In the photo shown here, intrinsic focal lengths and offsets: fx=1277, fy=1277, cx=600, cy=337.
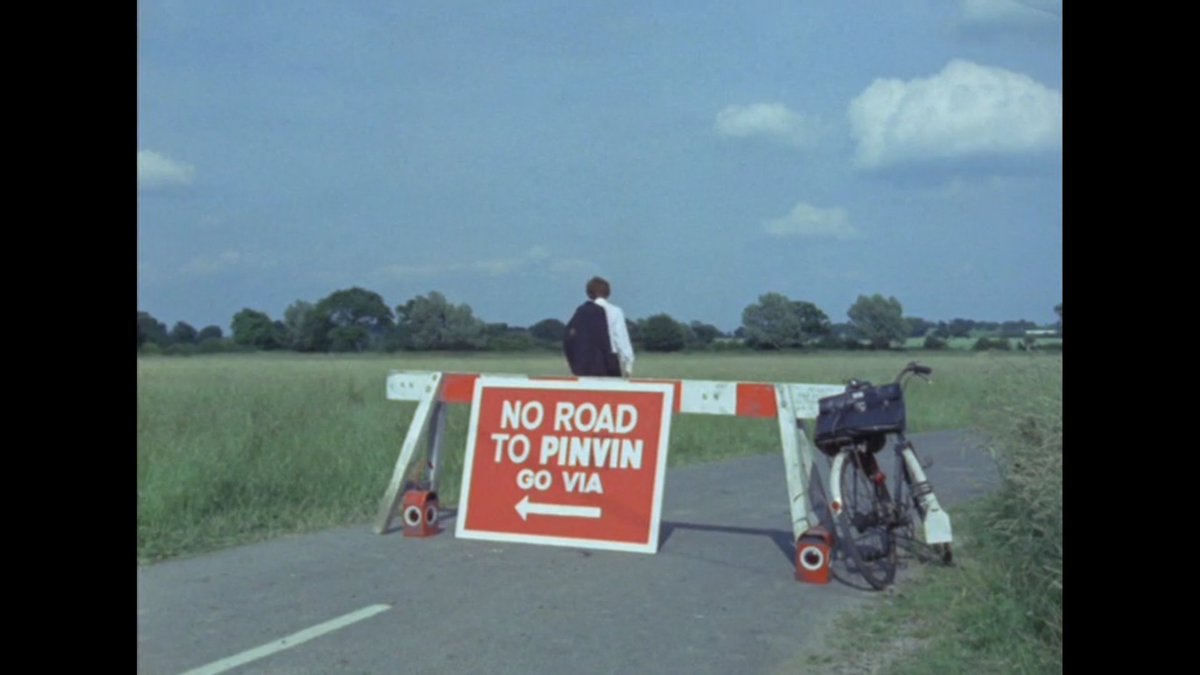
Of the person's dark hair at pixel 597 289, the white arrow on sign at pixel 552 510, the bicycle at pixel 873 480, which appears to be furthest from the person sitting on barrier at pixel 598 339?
the bicycle at pixel 873 480

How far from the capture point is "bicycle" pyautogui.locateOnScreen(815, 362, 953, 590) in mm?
7734

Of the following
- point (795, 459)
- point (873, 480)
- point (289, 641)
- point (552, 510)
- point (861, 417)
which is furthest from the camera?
point (552, 510)

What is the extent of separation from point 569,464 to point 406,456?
142cm

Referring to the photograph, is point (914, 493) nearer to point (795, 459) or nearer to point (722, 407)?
point (795, 459)

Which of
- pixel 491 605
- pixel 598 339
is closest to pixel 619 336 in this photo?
pixel 598 339

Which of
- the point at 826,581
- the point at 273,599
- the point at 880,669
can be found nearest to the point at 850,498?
the point at 826,581

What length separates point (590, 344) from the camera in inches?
435

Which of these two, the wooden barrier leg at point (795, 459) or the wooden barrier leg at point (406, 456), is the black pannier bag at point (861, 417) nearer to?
the wooden barrier leg at point (795, 459)

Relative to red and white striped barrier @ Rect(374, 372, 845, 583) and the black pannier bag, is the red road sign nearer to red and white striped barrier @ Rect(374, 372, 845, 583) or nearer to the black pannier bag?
red and white striped barrier @ Rect(374, 372, 845, 583)

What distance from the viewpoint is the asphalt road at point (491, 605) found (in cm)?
595

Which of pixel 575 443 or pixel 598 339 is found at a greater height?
pixel 598 339

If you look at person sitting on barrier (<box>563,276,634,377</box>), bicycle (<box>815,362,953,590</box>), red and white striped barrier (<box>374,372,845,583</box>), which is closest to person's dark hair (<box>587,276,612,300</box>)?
person sitting on barrier (<box>563,276,634,377</box>)
